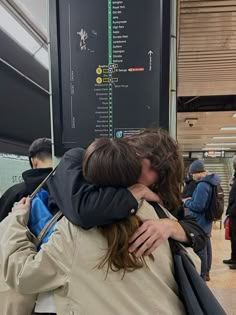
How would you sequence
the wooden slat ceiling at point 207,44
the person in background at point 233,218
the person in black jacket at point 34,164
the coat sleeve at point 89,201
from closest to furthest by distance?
the coat sleeve at point 89,201, the person in black jacket at point 34,164, the wooden slat ceiling at point 207,44, the person in background at point 233,218

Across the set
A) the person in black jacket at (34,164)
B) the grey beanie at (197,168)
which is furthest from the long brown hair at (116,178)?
the grey beanie at (197,168)

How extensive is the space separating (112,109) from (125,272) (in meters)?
0.81

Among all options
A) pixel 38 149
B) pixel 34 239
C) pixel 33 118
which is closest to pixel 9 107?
pixel 33 118

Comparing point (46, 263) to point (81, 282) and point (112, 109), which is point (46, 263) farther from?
point (112, 109)

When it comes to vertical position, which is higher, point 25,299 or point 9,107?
point 9,107

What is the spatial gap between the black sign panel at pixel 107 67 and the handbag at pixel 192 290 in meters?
0.66

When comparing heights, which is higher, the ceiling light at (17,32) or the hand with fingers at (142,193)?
the ceiling light at (17,32)

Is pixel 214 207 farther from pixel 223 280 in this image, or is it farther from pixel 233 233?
pixel 233 233

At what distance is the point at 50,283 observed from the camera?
834 mm

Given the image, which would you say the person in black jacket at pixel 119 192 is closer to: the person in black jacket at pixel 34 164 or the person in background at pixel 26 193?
the person in background at pixel 26 193

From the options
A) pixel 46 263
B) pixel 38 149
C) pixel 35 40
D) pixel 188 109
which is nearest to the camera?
pixel 46 263

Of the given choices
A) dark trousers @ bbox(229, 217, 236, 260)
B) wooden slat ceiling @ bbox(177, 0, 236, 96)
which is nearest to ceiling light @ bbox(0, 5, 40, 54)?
wooden slat ceiling @ bbox(177, 0, 236, 96)

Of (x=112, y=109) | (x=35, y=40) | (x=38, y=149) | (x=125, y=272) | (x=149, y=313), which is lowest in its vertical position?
(x=149, y=313)

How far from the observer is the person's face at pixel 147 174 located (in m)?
0.92
